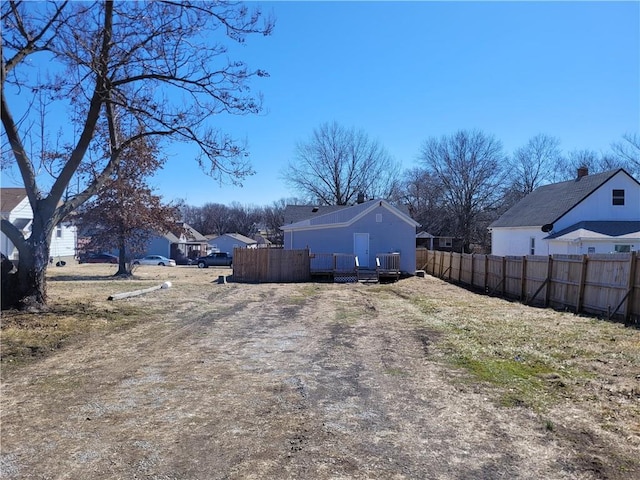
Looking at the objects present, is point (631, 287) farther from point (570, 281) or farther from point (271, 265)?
point (271, 265)

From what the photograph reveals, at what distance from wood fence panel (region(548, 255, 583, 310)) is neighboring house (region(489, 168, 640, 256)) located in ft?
31.9

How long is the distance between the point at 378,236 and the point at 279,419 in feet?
80.1

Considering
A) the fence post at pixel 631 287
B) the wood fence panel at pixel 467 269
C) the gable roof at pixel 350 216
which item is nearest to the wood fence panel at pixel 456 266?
the wood fence panel at pixel 467 269

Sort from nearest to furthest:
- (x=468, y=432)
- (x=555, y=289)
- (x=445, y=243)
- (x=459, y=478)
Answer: (x=459, y=478) < (x=468, y=432) < (x=555, y=289) < (x=445, y=243)

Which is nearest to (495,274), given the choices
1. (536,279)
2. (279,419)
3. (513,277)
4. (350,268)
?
(513,277)

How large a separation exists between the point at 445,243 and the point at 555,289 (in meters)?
40.6

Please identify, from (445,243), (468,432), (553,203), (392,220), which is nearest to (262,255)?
(392,220)

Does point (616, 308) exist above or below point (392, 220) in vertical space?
below

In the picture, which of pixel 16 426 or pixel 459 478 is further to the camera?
pixel 16 426

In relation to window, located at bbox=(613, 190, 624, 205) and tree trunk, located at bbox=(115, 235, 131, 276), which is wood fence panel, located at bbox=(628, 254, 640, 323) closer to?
window, located at bbox=(613, 190, 624, 205)

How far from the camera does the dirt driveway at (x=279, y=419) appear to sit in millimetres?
3748

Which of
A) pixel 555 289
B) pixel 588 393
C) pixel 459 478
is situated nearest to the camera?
pixel 459 478

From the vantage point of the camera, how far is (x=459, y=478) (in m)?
3.55

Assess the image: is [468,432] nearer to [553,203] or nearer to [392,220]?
[392,220]
